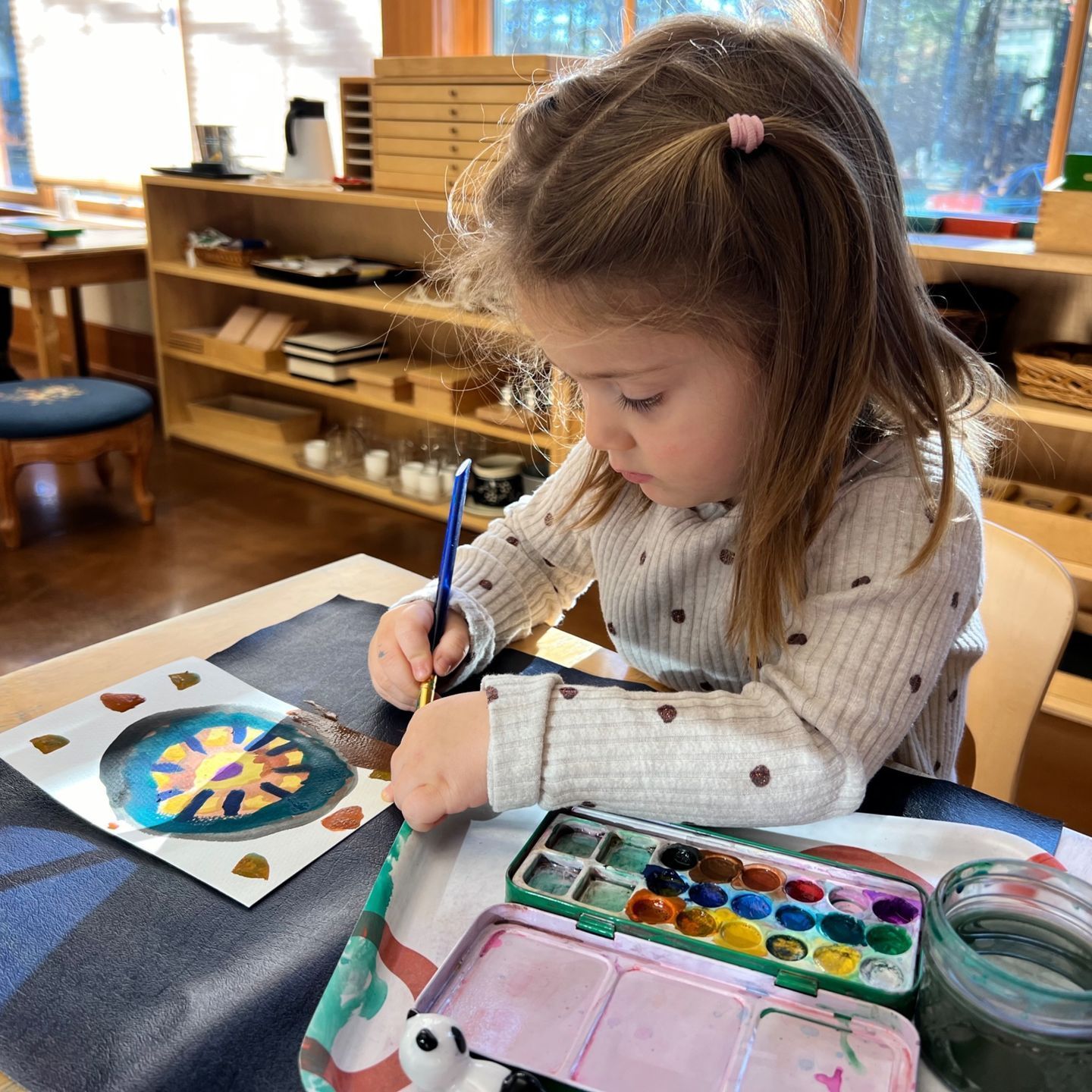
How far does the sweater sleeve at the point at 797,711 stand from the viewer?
62 centimetres

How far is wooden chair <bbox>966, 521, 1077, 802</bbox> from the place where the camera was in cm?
88

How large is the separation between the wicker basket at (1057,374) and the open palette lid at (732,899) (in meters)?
1.52

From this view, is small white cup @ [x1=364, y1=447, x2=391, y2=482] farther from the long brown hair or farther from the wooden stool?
the long brown hair

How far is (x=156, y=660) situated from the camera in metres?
0.84

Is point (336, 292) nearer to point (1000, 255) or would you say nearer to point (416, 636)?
point (1000, 255)

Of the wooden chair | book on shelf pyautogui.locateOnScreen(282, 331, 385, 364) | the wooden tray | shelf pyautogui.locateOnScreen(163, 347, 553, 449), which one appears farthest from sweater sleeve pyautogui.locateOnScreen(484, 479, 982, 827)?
the wooden tray

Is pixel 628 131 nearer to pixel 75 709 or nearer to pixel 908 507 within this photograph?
pixel 908 507

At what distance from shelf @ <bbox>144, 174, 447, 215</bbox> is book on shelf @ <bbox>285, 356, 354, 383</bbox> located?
453 millimetres

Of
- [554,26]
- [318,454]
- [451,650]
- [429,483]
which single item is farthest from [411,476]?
[451,650]

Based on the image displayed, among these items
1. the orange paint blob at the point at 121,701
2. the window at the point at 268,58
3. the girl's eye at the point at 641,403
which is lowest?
the orange paint blob at the point at 121,701

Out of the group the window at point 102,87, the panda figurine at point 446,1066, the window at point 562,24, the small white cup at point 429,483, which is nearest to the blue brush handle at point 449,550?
the panda figurine at point 446,1066

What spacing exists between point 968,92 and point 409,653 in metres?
1.97

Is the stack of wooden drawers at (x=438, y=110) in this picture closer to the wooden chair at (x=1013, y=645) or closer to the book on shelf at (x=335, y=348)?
the book on shelf at (x=335, y=348)

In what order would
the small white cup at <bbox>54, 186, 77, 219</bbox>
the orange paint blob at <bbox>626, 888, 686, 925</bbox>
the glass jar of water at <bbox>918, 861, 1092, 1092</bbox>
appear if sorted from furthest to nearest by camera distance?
the small white cup at <bbox>54, 186, 77, 219</bbox>
the orange paint blob at <bbox>626, 888, 686, 925</bbox>
the glass jar of water at <bbox>918, 861, 1092, 1092</bbox>
